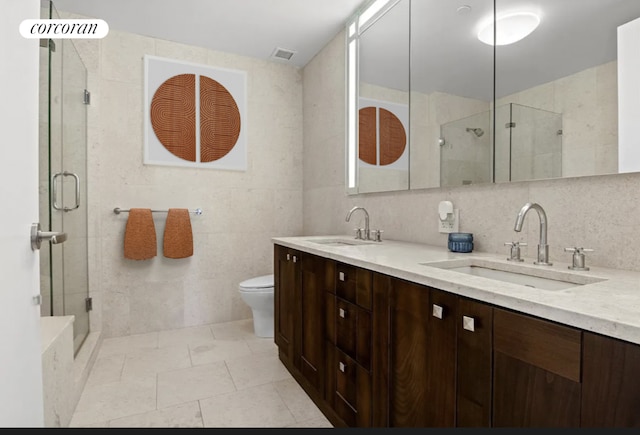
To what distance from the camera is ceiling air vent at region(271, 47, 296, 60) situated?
9.58 ft

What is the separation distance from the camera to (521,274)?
3.90ft

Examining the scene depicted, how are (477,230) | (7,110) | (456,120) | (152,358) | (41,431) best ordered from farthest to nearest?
(152,358) → (456,120) → (477,230) → (7,110) → (41,431)

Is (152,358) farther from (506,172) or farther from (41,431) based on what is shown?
(506,172)

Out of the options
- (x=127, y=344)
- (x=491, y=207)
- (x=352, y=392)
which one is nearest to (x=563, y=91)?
(x=491, y=207)

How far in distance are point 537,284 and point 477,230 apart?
0.47 m

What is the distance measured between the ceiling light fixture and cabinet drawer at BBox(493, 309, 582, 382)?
4.01 feet

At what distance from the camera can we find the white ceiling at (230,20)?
2295 mm

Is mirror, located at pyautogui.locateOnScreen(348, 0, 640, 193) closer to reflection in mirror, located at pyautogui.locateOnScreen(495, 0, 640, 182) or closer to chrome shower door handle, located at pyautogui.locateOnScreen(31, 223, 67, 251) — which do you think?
reflection in mirror, located at pyautogui.locateOnScreen(495, 0, 640, 182)

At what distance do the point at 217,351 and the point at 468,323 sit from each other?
1983 mm

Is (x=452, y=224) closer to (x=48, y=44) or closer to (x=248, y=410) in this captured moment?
(x=248, y=410)

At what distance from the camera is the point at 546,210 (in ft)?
4.24

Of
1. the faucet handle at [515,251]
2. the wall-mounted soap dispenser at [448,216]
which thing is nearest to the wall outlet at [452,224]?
the wall-mounted soap dispenser at [448,216]

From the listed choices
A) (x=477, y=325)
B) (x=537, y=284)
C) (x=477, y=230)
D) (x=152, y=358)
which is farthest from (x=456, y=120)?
(x=152, y=358)

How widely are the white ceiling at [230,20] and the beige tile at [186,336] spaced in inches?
93.1
